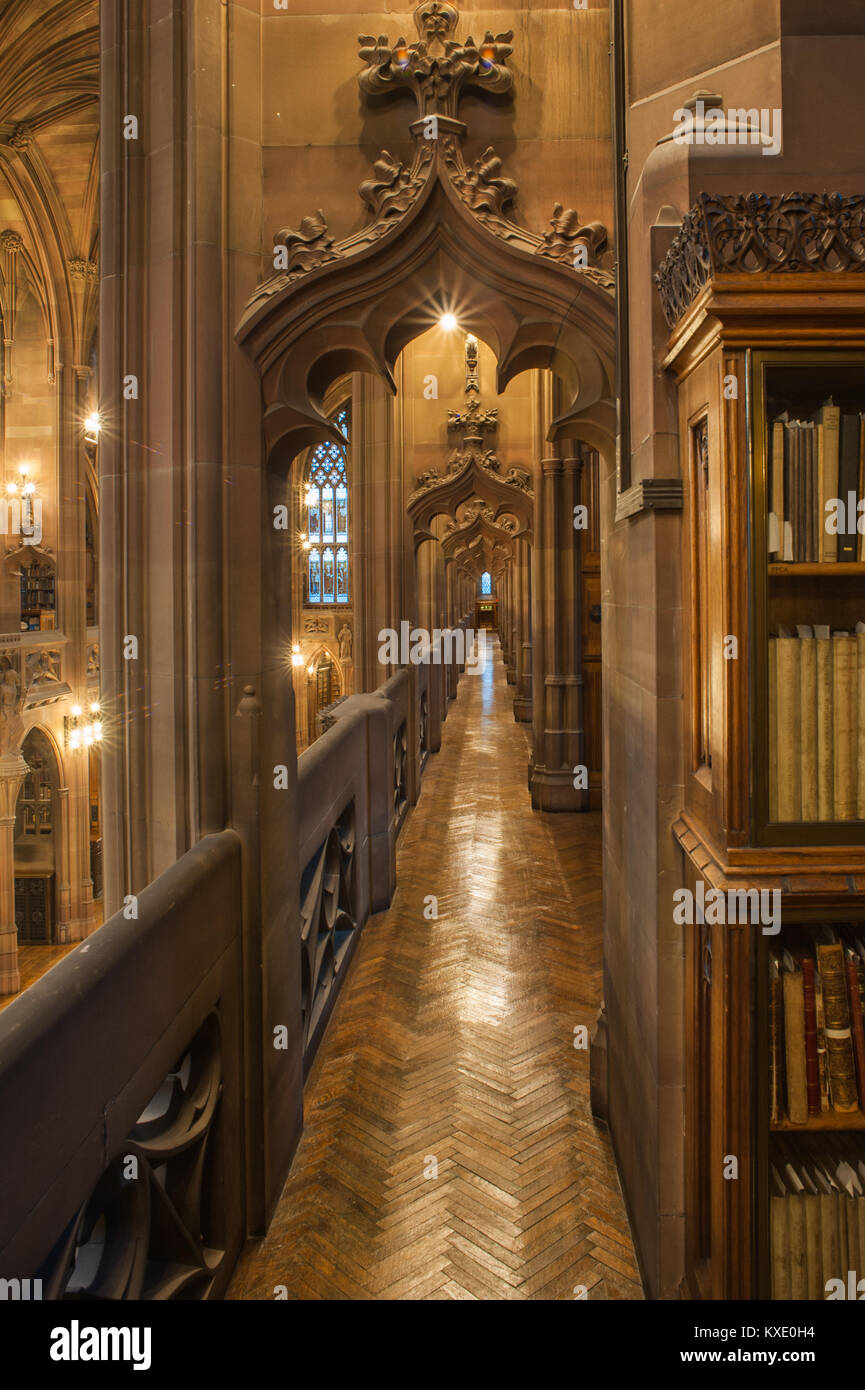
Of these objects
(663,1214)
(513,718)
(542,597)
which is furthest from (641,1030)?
(513,718)

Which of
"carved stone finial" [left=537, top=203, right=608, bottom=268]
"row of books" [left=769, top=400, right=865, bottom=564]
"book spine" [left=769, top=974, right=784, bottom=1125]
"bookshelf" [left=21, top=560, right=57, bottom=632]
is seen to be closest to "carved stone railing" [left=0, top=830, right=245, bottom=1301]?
"book spine" [left=769, top=974, right=784, bottom=1125]

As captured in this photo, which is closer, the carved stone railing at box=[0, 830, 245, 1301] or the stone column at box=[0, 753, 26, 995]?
the carved stone railing at box=[0, 830, 245, 1301]

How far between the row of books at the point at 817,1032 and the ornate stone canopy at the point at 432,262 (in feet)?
6.08

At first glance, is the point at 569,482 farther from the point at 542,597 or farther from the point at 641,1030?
the point at 641,1030

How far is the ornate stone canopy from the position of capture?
290 cm

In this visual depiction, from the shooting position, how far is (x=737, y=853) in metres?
1.81

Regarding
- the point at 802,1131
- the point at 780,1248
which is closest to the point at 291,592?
the point at 802,1131

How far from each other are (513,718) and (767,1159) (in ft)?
43.7

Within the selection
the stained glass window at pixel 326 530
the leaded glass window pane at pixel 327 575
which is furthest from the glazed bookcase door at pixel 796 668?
the leaded glass window pane at pixel 327 575

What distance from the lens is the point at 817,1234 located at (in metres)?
1.92

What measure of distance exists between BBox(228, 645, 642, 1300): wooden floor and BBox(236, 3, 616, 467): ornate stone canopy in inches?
103

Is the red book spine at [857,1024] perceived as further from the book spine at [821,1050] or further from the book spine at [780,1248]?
the book spine at [780,1248]

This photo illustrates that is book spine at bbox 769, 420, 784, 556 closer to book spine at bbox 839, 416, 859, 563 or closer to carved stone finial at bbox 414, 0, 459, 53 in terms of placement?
book spine at bbox 839, 416, 859, 563

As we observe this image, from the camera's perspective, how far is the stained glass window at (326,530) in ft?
97.2
